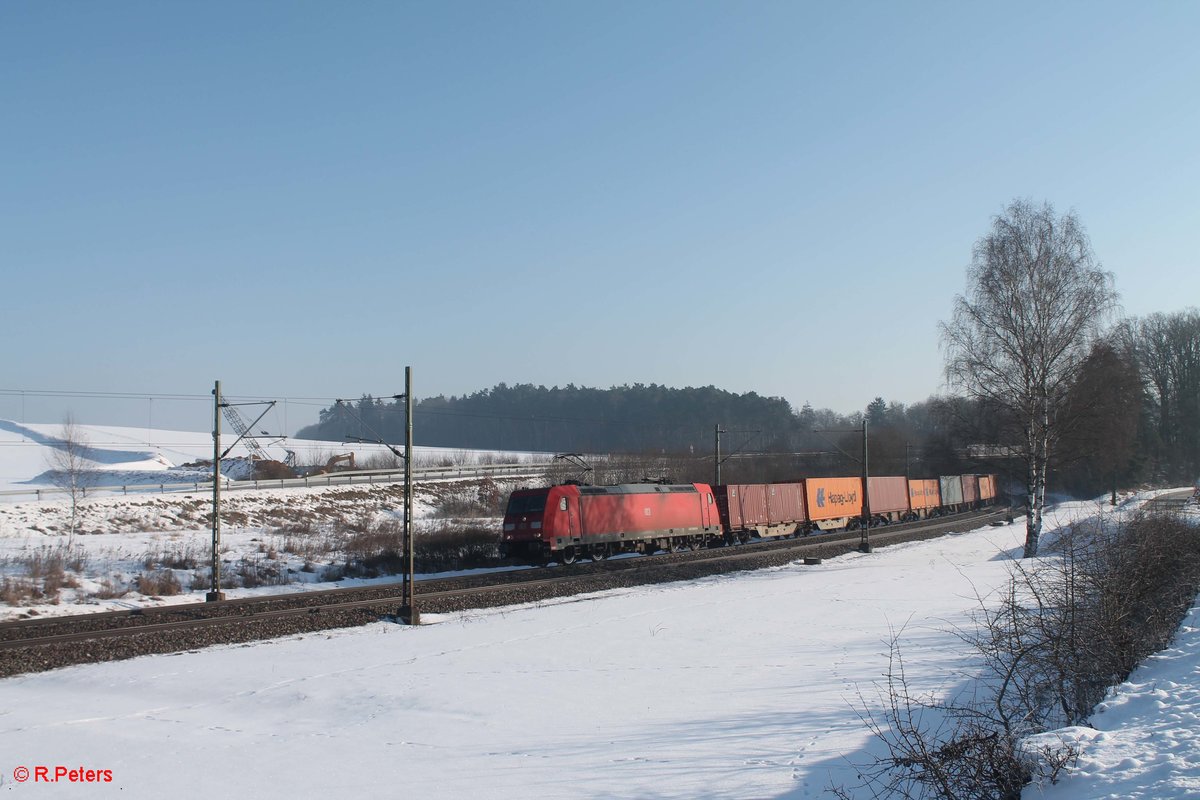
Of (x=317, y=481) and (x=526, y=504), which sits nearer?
(x=526, y=504)

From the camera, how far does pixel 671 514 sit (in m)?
33.5

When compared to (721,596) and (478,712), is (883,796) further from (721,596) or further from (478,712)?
(721,596)

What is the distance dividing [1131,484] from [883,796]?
74915mm

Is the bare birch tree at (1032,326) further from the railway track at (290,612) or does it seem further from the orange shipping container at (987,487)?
the orange shipping container at (987,487)

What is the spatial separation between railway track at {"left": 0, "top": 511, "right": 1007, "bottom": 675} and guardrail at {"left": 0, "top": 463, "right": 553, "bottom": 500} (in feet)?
77.5

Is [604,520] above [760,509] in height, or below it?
above

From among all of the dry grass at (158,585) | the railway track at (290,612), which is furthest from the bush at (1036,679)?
the dry grass at (158,585)

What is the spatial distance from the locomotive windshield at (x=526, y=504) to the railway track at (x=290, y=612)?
2.22m

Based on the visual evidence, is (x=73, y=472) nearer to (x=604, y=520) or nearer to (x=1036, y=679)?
(x=604, y=520)

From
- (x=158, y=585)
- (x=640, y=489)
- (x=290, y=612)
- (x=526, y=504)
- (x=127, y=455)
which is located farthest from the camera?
(x=127, y=455)

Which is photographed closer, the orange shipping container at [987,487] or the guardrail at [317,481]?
the guardrail at [317,481]

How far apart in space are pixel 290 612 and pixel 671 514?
59.6 feet

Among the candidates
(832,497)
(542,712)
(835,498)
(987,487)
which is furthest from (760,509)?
(987,487)

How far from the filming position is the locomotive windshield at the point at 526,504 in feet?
92.8
